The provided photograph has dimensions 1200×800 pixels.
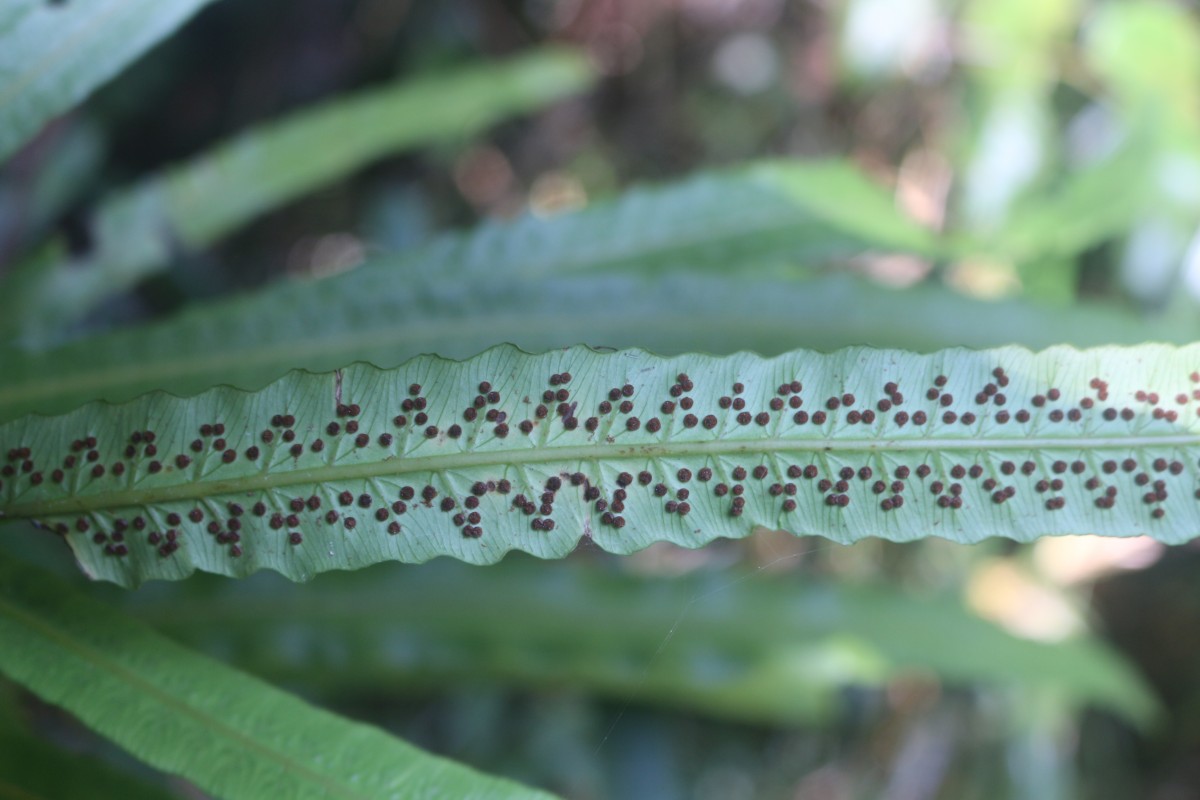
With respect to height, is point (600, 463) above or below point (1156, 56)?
below

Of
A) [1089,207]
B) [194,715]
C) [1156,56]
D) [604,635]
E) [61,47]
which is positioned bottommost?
[604,635]

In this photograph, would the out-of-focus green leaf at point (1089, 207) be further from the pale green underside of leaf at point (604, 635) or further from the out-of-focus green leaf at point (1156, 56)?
the pale green underside of leaf at point (604, 635)

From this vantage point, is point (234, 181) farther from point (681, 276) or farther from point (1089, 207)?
point (1089, 207)

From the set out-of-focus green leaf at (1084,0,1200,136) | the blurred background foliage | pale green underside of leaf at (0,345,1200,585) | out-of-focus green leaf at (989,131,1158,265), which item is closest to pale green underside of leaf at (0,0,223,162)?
the blurred background foliage

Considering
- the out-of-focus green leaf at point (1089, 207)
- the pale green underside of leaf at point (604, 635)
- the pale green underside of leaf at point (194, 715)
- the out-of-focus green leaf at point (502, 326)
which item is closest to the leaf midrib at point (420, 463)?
the pale green underside of leaf at point (194, 715)

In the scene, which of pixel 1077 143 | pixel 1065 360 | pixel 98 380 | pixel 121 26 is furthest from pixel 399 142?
pixel 1077 143

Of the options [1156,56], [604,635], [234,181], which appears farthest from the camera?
[1156,56]

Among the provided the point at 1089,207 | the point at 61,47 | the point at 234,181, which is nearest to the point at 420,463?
the point at 61,47
